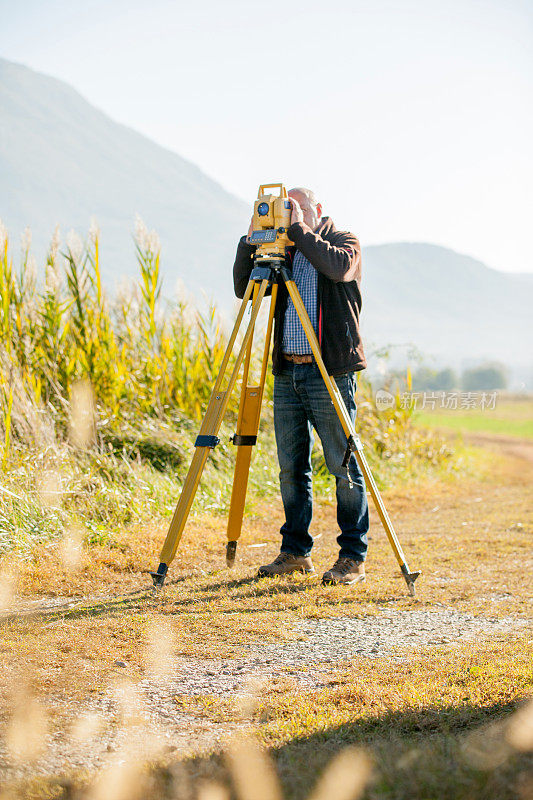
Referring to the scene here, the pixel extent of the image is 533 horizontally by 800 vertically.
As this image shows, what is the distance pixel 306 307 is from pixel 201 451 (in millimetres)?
945

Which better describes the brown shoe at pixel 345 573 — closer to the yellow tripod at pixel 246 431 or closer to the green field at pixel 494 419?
the yellow tripod at pixel 246 431

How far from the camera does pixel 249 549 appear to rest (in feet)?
15.5

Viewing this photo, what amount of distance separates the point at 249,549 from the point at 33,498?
1.42 m

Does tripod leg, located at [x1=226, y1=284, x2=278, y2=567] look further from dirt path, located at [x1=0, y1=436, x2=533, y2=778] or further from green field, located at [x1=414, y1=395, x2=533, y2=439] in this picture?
green field, located at [x1=414, y1=395, x2=533, y2=439]

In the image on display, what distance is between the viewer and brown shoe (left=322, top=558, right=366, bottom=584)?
3660mm

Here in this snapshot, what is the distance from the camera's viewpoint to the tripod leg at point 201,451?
135 inches

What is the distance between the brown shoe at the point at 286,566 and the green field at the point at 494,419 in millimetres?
14974

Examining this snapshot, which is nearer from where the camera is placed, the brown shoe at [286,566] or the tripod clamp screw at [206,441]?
the tripod clamp screw at [206,441]

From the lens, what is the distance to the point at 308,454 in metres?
3.89

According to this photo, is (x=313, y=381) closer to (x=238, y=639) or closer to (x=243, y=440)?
(x=243, y=440)

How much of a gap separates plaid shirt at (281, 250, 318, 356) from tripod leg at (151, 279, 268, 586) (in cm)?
25

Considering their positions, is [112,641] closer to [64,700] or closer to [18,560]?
[64,700]
